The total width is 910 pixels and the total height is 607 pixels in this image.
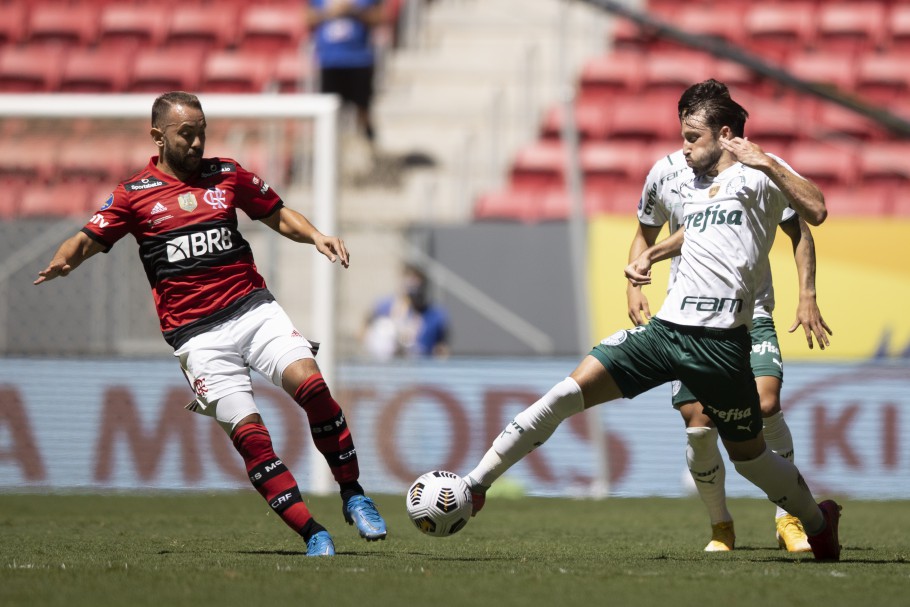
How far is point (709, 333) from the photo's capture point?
19.4 feet

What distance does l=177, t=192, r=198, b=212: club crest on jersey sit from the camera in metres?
6.40

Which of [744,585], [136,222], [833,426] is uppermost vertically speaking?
[136,222]

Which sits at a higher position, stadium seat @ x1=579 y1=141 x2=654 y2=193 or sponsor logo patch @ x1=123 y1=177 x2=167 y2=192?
sponsor logo patch @ x1=123 y1=177 x2=167 y2=192

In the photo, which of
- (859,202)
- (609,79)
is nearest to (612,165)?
(609,79)

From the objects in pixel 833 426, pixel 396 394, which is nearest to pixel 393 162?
pixel 396 394

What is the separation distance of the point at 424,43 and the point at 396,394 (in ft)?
23.9

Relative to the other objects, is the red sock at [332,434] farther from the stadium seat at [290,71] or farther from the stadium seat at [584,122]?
the stadium seat at [290,71]

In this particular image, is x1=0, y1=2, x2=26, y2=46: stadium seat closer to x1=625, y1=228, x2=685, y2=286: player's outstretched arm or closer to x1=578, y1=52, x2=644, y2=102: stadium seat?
x1=578, y1=52, x2=644, y2=102: stadium seat

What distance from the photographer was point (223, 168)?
664 cm

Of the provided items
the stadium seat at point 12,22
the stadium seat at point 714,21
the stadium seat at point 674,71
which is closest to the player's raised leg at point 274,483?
the stadium seat at point 674,71

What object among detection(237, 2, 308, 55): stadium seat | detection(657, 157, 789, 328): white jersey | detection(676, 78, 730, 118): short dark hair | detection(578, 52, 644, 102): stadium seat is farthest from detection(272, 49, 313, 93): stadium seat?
detection(657, 157, 789, 328): white jersey

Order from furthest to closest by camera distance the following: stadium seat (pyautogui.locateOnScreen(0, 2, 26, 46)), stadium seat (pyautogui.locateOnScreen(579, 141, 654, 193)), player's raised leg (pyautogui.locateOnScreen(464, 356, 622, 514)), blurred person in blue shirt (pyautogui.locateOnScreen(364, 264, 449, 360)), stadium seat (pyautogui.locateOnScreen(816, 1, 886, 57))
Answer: stadium seat (pyautogui.locateOnScreen(0, 2, 26, 46)) < stadium seat (pyautogui.locateOnScreen(816, 1, 886, 57)) < stadium seat (pyautogui.locateOnScreen(579, 141, 654, 193)) < blurred person in blue shirt (pyautogui.locateOnScreen(364, 264, 449, 360)) < player's raised leg (pyautogui.locateOnScreen(464, 356, 622, 514))

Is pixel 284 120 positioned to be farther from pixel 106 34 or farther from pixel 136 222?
pixel 106 34

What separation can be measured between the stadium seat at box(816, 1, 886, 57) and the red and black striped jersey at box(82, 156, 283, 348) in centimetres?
1205
